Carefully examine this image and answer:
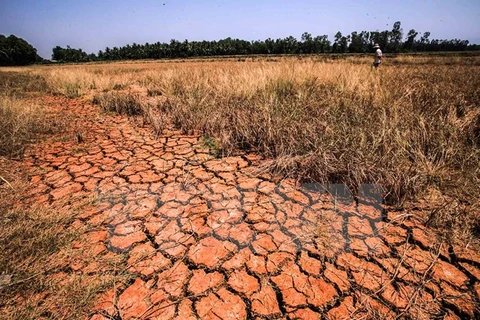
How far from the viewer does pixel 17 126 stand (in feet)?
9.93

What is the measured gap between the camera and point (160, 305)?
1.18 meters

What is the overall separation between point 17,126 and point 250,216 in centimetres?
335

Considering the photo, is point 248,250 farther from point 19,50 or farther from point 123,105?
point 19,50

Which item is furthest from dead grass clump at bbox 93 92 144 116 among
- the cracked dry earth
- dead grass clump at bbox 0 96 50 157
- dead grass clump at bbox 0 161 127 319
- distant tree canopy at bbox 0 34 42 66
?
distant tree canopy at bbox 0 34 42 66

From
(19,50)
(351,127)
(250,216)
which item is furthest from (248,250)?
(19,50)

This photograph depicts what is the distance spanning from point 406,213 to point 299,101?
6.07 ft

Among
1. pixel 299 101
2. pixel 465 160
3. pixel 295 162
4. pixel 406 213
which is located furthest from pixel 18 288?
pixel 465 160

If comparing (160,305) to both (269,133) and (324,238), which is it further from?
(269,133)

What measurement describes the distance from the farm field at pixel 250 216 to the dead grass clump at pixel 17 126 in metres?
0.03

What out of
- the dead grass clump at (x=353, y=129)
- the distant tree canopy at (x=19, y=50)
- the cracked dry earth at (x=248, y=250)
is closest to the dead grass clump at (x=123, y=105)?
the dead grass clump at (x=353, y=129)

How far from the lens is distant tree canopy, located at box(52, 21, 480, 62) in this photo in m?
56.5

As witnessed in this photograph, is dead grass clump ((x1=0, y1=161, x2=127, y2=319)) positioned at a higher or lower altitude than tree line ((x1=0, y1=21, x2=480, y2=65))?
lower

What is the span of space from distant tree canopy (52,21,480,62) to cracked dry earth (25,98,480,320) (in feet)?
205

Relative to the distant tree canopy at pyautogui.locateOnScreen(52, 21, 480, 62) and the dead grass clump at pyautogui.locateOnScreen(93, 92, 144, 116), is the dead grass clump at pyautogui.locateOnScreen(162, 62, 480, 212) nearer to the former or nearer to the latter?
the dead grass clump at pyautogui.locateOnScreen(93, 92, 144, 116)
